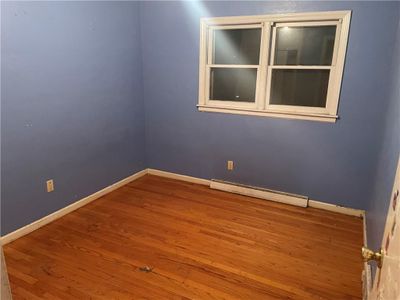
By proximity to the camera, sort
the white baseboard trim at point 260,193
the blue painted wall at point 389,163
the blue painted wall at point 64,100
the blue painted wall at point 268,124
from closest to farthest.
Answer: the blue painted wall at point 389,163 < the blue painted wall at point 64,100 < the blue painted wall at point 268,124 < the white baseboard trim at point 260,193

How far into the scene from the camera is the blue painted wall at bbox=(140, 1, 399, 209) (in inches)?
99.3

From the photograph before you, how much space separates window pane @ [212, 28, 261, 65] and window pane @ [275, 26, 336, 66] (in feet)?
0.80

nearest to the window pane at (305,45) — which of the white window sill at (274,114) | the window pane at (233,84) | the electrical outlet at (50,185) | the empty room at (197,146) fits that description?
the empty room at (197,146)

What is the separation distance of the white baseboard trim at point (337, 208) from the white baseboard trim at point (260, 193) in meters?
0.10

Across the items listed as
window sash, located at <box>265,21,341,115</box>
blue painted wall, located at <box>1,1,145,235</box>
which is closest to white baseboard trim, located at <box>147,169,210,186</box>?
blue painted wall, located at <box>1,1,145,235</box>

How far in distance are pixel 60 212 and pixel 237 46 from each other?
2.53 m

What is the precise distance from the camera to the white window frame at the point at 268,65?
262 centimetres

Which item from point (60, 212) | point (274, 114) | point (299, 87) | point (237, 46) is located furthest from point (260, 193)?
point (60, 212)

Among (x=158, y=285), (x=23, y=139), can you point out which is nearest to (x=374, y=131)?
(x=158, y=285)

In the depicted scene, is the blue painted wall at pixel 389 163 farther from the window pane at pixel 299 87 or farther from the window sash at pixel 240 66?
the window sash at pixel 240 66

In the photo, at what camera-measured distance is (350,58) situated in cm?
258

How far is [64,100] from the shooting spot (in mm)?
2619

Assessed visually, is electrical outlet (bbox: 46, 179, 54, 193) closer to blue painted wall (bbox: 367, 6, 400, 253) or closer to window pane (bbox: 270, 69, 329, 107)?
window pane (bbox: 270, 69, 329, 107)

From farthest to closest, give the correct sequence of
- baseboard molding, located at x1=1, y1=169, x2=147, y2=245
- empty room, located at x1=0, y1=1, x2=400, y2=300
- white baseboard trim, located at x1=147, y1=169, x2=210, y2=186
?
1. white baseboard trim, located at x1=147, y1=169, x2=210, y2=186
2. baseboard molding, located at x1=1, y1=169, x2=147, y2=245
3. empty room, located at x1=0, y1=1, x2=400, y2=300
